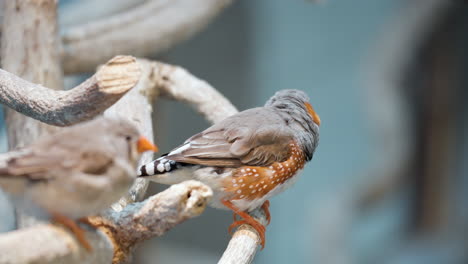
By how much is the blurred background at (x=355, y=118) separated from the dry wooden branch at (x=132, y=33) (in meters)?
1.24

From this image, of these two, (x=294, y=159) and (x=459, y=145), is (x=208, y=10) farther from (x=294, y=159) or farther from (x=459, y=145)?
(x=459, y=145)

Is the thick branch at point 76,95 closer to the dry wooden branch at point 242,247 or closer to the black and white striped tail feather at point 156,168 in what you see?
the black and white striped tail feather at point 156,168

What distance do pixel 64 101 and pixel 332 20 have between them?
3.43 m

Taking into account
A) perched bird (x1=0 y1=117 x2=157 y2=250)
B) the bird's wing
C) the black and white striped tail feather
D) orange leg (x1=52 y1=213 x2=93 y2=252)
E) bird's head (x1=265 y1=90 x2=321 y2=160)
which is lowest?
orange leg (x1=52 y1=213 x2=93 y2=252)

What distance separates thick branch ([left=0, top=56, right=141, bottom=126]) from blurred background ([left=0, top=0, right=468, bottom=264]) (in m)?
2.28

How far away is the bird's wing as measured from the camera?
156cm

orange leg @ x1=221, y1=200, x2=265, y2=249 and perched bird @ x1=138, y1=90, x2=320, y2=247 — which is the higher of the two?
perched bird @ x1=138, y1=90, x2=320, y2=247

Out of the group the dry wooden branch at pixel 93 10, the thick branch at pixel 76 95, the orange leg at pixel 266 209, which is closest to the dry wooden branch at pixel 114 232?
the thick branch at pixel 76 95

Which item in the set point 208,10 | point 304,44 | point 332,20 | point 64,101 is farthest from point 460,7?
point 64,101

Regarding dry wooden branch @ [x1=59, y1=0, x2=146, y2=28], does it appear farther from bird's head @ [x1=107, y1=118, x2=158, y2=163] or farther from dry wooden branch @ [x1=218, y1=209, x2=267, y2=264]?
bird's head @ [x1=107, y1=118, x2=158, y2=163]

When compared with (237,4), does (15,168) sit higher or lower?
lower

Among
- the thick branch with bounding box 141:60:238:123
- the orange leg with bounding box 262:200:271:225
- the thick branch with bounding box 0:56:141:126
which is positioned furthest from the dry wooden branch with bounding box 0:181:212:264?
the thick branch with bounding box 141:60:238:123

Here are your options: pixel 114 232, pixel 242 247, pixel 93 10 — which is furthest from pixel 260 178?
pixel 93 10

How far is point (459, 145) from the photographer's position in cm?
475
